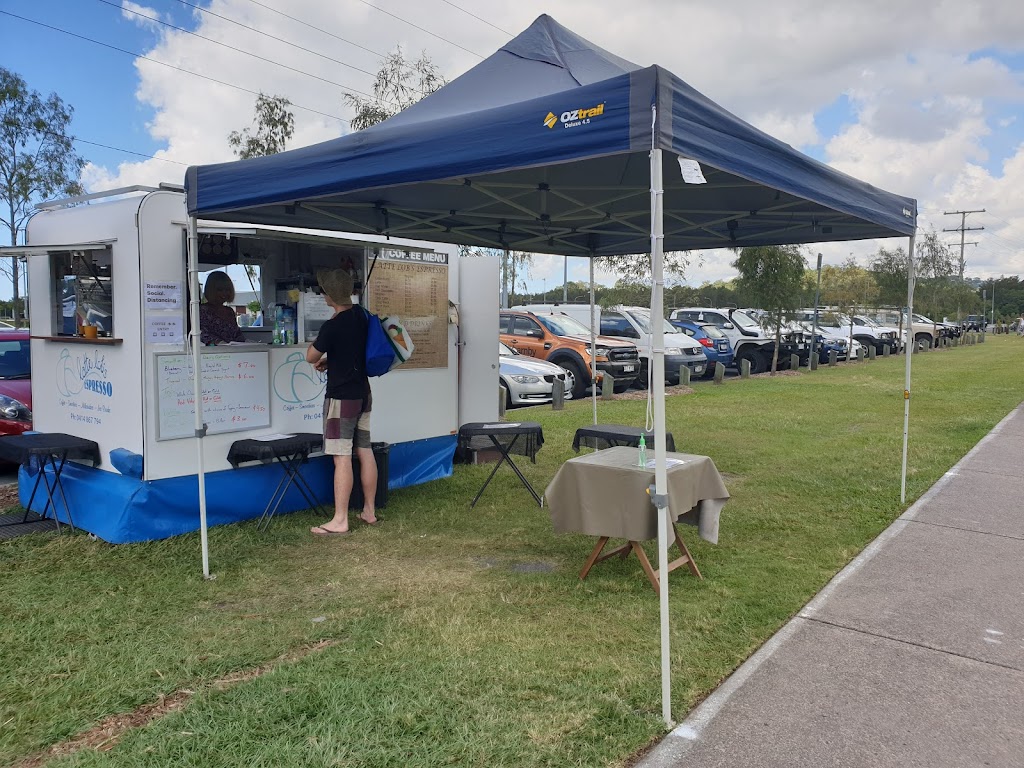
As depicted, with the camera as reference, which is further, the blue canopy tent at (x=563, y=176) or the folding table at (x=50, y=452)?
the folding table at (x=50, y=452)

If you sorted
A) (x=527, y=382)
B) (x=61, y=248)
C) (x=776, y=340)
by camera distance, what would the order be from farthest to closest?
(x=776, y=340) < (x=527, y=382) < (x=61, y=248)

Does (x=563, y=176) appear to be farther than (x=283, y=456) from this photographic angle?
No

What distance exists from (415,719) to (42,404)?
4.71 m

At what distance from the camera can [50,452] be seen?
5.10 meters

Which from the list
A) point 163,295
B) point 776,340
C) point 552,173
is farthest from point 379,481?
point 776,340

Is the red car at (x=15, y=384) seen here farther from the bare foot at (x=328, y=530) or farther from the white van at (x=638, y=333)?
the white van at (x=638, y=333)

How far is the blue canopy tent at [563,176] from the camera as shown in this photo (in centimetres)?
327

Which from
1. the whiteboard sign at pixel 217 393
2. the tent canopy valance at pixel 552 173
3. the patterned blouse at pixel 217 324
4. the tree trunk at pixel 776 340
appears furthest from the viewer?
the tree trunk at pixel 776 340

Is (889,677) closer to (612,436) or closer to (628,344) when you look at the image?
(612,436)

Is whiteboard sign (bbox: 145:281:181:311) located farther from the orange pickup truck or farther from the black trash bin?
the orange pickup truck

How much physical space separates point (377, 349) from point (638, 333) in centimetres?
1121

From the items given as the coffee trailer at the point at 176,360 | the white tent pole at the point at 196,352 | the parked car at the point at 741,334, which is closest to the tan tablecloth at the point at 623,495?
the white tent pole at the point at 196,352

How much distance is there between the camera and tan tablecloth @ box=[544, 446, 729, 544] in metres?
4.20

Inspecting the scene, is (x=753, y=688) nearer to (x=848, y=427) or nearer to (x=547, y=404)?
(x=848, y=427)
